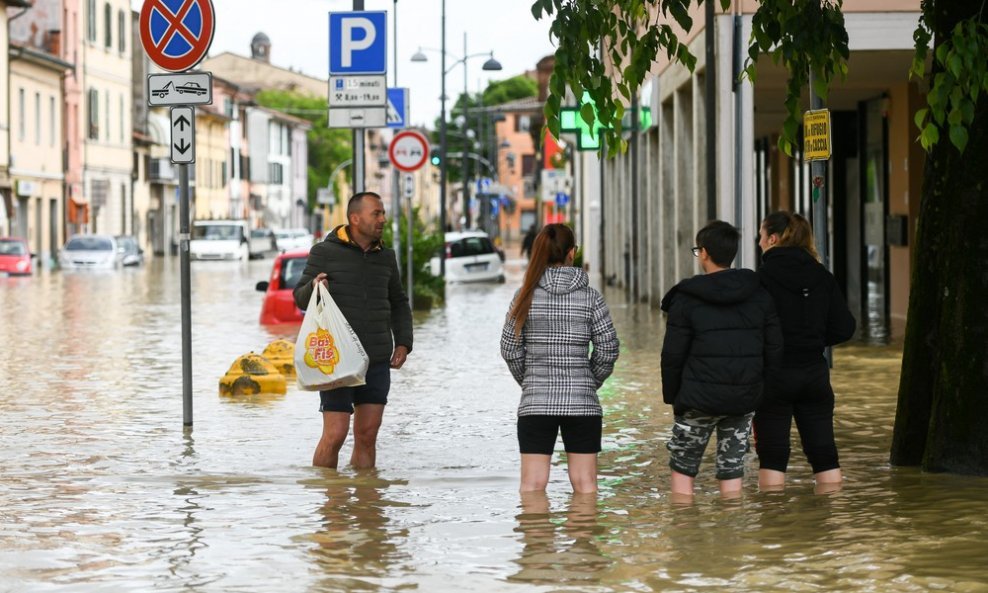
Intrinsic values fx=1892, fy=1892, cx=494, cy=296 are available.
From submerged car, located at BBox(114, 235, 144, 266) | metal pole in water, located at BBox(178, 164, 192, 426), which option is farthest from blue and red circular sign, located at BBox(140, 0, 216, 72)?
submerged car, located at BBox(114, 235, 144, 266)

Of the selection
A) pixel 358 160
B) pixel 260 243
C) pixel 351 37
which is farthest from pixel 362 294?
pixel 260 243

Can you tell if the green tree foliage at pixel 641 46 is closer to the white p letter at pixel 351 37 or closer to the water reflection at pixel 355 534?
the water reflection at pixel 355 534

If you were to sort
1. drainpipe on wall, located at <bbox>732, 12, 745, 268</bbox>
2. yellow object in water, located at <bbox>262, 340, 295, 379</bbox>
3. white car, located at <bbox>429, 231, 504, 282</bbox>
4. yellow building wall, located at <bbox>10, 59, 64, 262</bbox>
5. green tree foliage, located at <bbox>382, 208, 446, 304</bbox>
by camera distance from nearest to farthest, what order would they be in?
yellow object in water, located at <bbox>262, 340, 295, 379</bbox> → drainpipe on wall, located at <bbox>732, 12, 745, 268</bbox> → green tree foliage, located at <bbox>382, 208, 446, 304</bbox> → white car, located at <bbox>429, 231, 504, 282</bbox> → yellow building wall, located at <bbox>10, 59, 64, 262</bbox>

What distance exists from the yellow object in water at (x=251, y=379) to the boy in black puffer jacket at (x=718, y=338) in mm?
7697

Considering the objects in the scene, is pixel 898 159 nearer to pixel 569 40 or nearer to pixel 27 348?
pixel 27 348

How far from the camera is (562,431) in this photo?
8.97 m

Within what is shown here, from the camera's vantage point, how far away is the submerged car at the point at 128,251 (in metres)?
66.3

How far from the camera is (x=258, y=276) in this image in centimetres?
5322

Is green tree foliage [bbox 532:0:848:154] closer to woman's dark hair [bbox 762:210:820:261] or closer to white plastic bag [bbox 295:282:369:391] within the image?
woman's dark hair [bbox 762:210:820:261]

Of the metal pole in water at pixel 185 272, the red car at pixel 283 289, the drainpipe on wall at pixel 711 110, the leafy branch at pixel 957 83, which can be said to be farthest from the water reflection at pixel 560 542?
the red car at pixel 283 289

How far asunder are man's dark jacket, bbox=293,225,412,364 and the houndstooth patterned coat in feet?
5.06

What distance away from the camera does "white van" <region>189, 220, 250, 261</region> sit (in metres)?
73.5

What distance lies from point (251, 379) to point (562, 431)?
7499mm

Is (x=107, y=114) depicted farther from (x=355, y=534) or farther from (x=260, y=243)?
(x=355, y=534)
